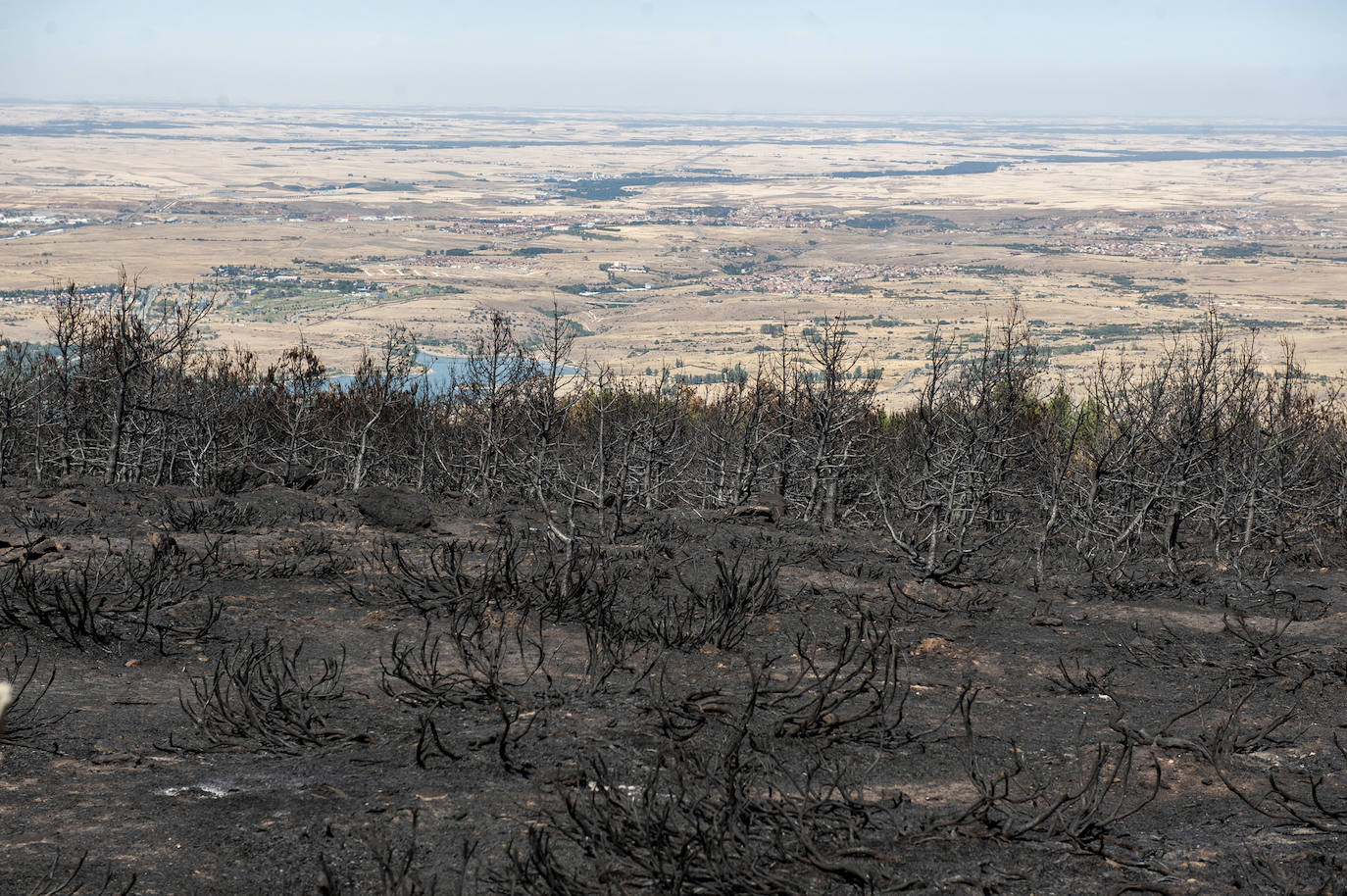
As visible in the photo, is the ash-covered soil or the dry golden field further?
the dry golden field

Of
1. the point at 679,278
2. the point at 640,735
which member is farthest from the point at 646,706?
the point at 679,278

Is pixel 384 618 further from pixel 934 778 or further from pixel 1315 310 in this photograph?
pixel 1315 310

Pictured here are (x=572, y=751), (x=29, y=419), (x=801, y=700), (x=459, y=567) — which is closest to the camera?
(x=572, y=751)

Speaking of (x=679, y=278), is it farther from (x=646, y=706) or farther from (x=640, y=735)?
(x=640, y=735)

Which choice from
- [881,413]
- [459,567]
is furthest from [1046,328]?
[459,567]

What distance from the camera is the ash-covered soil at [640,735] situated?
5.37 m

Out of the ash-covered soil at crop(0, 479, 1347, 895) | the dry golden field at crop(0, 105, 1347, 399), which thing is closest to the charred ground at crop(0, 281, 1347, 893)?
the ash-covered soil at crop(0, 479, 1347, 895)

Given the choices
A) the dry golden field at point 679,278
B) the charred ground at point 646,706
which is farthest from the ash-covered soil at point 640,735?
the dry golden field at point 679,278

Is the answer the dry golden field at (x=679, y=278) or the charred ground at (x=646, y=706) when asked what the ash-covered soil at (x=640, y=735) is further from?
the dry golden field at (x=679, y=278)

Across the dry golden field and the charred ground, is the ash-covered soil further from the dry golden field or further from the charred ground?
the dry golden field

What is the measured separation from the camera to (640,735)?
7.21m

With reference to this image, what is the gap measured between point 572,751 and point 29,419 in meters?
26.0

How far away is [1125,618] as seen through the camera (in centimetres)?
1219

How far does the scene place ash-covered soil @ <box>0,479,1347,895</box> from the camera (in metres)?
5.37
